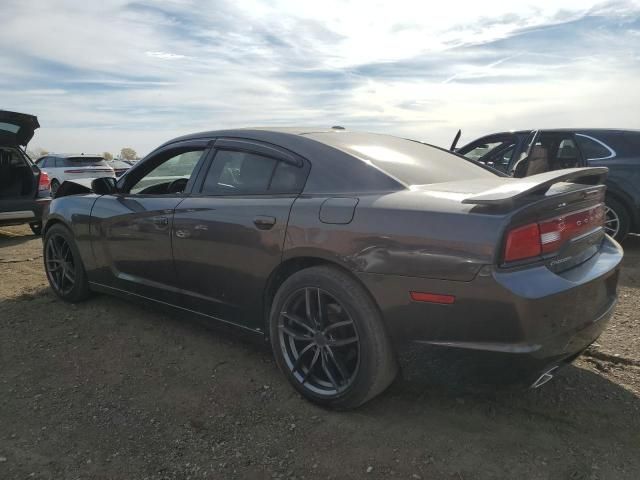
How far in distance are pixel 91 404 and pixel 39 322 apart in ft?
5.16

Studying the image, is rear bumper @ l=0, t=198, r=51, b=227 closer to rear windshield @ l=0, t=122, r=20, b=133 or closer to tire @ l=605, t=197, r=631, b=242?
rear windshield @ l=0, t=122, r=20, b=133

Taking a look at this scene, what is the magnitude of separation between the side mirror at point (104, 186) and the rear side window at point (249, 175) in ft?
3.67

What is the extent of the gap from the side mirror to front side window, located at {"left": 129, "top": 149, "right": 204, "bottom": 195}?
18 cm

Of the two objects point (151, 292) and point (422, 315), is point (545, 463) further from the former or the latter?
point (151, 292)

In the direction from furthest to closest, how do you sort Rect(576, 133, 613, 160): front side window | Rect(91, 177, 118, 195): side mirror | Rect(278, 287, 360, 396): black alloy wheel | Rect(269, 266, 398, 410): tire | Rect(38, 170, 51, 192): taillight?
Rect(38, 170, 51, 192): taillight
Rect(576, 133, 613, 160): front side window
Rect(91, 177, 118, 195): side mirror
Rect(278, 287, 360, 396): black alloy wheel
Rect(269, 266, 398, 410): tire

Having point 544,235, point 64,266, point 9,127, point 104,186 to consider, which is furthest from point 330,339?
point 9,127

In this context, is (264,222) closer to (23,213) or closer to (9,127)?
(9,127)

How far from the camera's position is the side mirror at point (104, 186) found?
400 cm

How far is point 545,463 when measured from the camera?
87.2 inches

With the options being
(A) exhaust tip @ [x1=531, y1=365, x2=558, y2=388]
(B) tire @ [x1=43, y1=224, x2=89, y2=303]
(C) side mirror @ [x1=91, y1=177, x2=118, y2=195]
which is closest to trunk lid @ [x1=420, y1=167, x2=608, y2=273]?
(A) exhaust tip @ [x1=531, y1=365, x2=558, y2=388]

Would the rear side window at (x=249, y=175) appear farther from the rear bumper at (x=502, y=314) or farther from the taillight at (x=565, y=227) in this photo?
the taillight at (x=565, y=227)

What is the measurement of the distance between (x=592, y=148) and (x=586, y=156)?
116 mm

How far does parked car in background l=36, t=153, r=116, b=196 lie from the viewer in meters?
15.4

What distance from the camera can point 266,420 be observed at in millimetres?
2633
